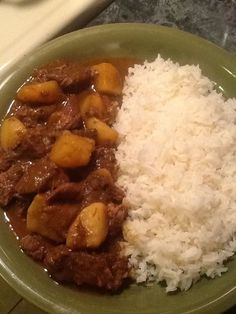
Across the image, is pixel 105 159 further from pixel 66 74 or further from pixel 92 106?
pixel 66 74

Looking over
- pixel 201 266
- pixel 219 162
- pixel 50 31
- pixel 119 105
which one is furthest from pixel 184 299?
pixel 50 31

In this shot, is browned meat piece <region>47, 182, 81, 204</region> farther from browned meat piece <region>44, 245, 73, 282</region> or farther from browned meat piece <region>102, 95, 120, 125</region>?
browned meat piece <region>102, 95, 120, 125</region>

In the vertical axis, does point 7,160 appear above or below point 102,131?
below

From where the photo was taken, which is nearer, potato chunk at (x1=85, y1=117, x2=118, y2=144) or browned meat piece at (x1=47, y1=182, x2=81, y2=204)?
browned meat piece at (x1=47, y1=182, x2=81, y2=204)

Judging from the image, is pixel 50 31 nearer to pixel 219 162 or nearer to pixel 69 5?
pixel 69 5

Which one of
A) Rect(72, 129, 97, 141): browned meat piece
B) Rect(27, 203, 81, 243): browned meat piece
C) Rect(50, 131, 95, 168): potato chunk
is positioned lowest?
Rect(27, 203, 81, 243): browned meat piece

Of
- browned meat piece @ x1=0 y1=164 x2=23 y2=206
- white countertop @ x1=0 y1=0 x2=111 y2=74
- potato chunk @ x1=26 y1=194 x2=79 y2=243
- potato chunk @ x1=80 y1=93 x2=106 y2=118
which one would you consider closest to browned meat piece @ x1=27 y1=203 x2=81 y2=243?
potato chunk @ x1=26 y1=194 x2=79 y2=243

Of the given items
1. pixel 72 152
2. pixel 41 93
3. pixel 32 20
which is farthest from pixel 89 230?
pixel 32 20
